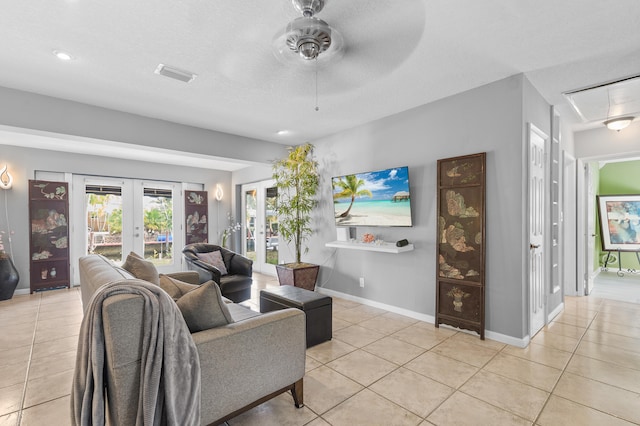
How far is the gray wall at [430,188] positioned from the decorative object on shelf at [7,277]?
179 inches

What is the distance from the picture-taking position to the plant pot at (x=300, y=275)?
4508mm

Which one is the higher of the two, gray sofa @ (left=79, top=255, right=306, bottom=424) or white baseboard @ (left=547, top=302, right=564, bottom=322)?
gray sofa @ (left=79, top=255, right=306, bottom=424)

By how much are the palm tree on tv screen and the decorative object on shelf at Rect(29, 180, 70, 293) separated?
4.81m

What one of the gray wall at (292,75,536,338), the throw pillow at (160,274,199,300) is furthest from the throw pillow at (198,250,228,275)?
the throw pillow at (160,274,199,300)

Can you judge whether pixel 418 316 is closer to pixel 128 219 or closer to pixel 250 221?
pixel 250 221

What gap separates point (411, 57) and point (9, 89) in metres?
3.93

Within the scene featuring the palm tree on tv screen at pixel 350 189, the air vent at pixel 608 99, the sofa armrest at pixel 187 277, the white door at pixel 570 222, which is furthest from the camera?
the white door at pixel 570 222

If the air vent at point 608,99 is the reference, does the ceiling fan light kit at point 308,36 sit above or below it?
below

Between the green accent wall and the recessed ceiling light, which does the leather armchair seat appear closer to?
the recessed ceiling light

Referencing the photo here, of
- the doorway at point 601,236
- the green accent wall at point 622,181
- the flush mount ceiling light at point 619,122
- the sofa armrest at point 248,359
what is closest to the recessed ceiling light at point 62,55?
the sofa armrest at point 248,359

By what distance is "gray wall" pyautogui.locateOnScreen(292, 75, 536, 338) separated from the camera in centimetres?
294

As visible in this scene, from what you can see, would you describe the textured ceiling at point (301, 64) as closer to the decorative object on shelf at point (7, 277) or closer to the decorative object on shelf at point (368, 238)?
the decorative object on shelf at point (368, 238)

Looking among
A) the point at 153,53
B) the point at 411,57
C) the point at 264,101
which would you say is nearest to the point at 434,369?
the point at 411,57

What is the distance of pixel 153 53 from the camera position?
2486mm
